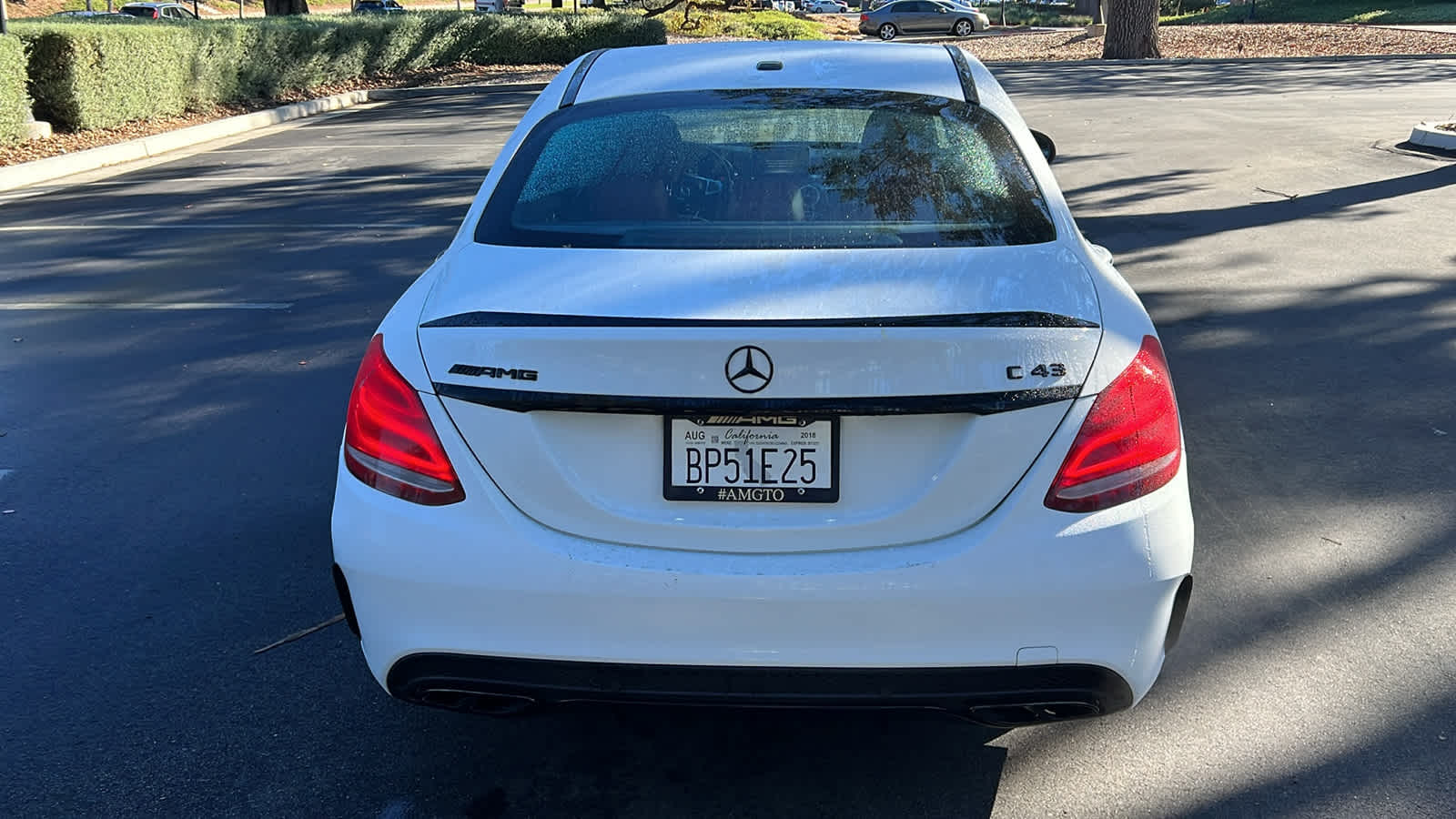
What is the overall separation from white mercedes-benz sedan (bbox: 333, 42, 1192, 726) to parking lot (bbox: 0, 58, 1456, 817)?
0.42m

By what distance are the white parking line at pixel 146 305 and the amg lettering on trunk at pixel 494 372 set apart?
19.4 feet

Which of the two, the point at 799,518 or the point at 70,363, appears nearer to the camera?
the point at 799,518

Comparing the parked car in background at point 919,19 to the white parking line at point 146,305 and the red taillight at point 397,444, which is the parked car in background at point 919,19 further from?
the red taillight at point 397,444

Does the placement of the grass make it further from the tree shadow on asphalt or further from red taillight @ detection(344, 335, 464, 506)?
red taillight @ detection(344, 335, 464, 506)

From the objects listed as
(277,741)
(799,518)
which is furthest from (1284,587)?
(277,741)

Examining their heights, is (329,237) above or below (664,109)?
below

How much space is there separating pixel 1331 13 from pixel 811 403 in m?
51.0

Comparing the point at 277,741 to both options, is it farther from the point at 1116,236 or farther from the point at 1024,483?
the point at 1116,236

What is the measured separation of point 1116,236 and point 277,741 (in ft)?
26.3

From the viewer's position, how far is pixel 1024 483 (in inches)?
104

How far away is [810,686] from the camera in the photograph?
269 cm

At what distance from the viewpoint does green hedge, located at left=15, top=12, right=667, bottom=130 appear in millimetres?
16469

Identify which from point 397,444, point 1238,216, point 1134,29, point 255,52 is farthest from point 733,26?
point 397,444

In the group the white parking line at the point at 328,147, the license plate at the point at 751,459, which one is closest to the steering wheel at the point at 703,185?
the license plate at the point at 751,459
